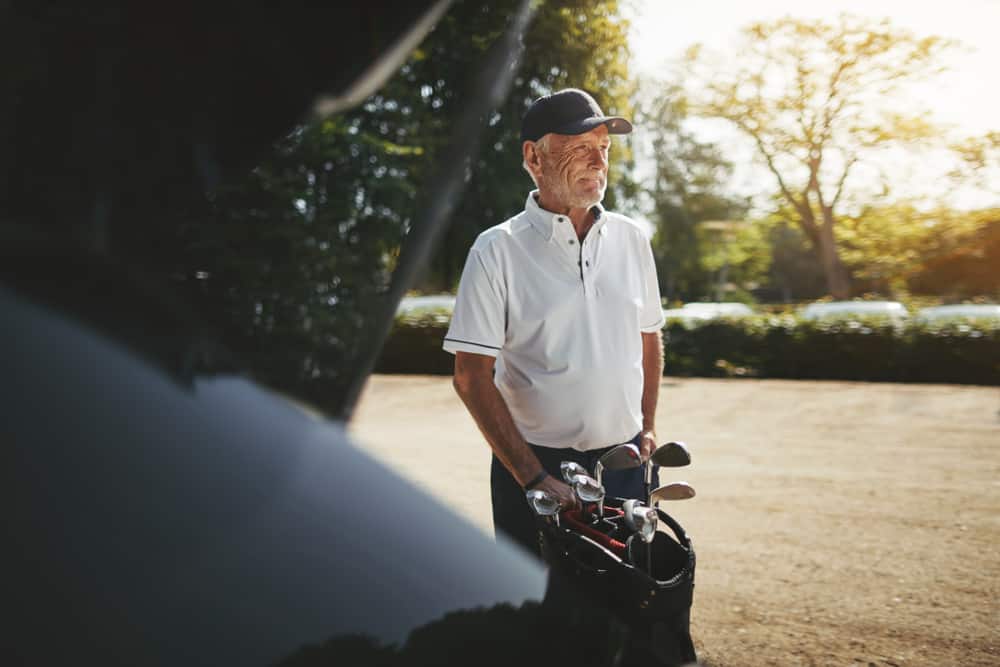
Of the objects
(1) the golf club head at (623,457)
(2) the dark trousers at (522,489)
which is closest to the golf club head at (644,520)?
(1) the golf club head at (623,457)

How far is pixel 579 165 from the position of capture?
227 cm

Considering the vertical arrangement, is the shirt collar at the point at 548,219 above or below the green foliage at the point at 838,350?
above

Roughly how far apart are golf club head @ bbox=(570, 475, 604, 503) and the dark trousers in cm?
41

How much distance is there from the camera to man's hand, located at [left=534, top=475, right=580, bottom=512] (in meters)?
2.02

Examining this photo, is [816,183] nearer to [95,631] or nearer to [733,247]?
[733,247]

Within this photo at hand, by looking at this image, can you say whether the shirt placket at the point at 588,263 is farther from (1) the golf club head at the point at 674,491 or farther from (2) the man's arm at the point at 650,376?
(1) the golf club head at the point at 674,491

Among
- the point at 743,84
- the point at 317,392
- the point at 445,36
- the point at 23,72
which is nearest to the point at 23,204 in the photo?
the point at 23,72

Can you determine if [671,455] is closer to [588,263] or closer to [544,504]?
[544,504]

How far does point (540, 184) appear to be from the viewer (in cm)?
233

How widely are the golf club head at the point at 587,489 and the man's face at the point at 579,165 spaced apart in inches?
29.4

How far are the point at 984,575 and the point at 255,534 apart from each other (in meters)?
4.70

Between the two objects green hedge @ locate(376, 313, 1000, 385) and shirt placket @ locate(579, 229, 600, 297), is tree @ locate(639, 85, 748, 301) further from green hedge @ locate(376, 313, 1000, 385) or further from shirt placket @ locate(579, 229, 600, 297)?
shirt placket @ locate(579, 229, 600, 297)

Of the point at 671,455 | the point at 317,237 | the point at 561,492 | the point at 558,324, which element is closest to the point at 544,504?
the point at 561,492

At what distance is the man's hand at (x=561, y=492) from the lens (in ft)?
6.62
